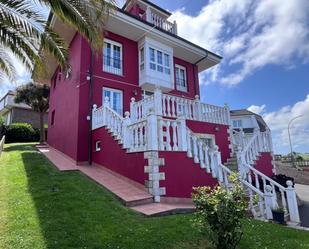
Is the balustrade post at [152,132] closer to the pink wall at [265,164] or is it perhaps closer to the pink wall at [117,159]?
the pink wall at [117,159]

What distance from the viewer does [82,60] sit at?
40.8 ft

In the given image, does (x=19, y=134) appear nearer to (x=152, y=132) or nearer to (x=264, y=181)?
(x=152, y=132)

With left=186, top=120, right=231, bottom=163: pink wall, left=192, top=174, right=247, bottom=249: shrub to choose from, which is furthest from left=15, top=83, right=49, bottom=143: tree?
left=192, top=174, right=247, bottom=249: shrub

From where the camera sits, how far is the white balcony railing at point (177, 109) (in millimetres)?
9699

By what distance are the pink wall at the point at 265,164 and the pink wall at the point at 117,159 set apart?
6.39 m

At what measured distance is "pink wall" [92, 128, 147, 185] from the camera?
7.82 m

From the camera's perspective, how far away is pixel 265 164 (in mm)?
12055

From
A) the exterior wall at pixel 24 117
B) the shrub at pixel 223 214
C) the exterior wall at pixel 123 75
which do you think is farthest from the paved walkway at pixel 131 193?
the exterior wall at pixel 24 117

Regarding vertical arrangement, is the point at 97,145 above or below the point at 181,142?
above

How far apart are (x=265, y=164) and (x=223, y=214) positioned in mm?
9382

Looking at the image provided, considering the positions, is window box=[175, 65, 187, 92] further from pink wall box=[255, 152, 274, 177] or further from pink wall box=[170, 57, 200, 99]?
pink wall box=[255, 152, 274, 177]

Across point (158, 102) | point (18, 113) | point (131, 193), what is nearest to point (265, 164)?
point (158, 102)

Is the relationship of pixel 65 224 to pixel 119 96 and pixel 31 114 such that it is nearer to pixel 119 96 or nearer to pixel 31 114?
pixel 119 96

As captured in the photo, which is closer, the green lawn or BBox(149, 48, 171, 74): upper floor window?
the green lawn
